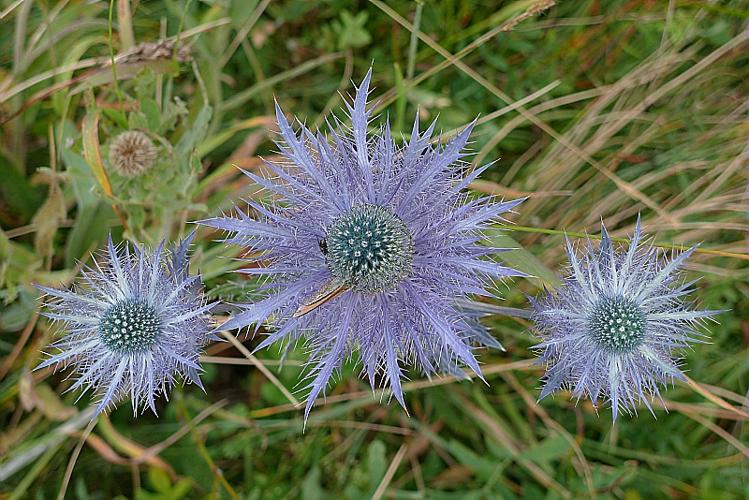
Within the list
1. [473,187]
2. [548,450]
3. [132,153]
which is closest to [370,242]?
[132,153]

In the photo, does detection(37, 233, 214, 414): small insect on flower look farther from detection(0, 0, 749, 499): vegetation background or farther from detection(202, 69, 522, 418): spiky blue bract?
detection(0, 0, 749, 499): vegetation background

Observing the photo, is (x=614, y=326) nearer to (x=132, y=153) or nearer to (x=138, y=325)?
(x=138, y=325)

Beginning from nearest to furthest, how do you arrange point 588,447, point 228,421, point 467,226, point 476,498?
point 467,226, point 476,498, point 228,421, point 588,447

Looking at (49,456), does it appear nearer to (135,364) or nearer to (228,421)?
(228,421)

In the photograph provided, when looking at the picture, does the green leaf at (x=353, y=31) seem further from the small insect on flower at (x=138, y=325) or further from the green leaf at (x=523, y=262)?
the small insect on flower at (x=138, y=325)

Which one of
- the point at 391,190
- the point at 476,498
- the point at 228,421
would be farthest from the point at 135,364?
the point at 476,498
